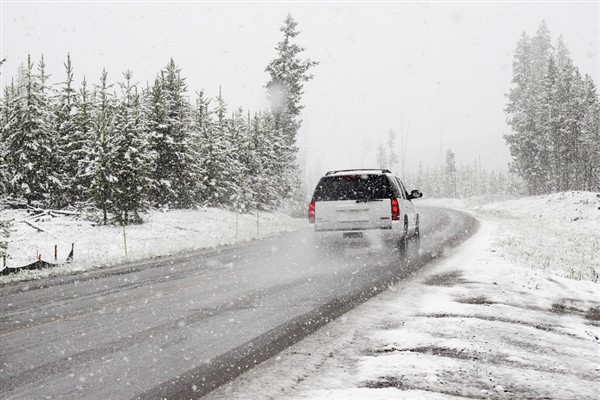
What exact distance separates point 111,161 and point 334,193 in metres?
14.9

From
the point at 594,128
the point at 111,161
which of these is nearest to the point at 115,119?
the point at 111,161

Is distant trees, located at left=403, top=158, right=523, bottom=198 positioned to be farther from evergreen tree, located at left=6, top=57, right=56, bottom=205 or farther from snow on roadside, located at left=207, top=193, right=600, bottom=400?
snow on roadside, located at left=207, top=193, right=600, bottom=400

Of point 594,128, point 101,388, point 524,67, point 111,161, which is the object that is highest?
point 524,67

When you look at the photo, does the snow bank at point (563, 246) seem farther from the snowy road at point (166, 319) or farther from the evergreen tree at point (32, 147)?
the evergreen tree at point (32, 147)

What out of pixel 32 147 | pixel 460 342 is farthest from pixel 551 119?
pixel 460 342

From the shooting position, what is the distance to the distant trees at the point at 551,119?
51438 millimetres

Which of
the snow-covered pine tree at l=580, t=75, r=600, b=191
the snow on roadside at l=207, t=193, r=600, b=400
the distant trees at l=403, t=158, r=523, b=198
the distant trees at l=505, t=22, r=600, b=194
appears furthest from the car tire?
the distant trees at l=403, t=158, r=523, b=198

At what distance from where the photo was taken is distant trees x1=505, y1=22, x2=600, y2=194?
51438mm

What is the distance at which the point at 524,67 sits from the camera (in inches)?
2434

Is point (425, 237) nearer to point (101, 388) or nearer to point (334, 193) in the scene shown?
point (334, 193)

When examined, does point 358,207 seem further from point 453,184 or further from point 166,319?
point 453,184

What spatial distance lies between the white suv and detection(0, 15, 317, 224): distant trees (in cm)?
1426

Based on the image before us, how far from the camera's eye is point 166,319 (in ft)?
21.2

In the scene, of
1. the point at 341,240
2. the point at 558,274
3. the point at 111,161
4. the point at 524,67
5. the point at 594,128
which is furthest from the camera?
the point at 524,67
